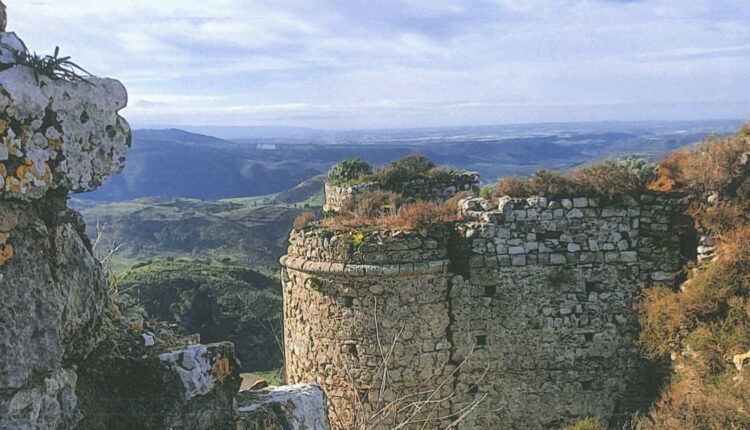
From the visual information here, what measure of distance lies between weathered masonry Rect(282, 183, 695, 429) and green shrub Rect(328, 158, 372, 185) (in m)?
4.67

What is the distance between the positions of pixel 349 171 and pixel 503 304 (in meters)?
6.46

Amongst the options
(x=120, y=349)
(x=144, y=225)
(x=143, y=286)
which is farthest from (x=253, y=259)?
(x=120, y=349)

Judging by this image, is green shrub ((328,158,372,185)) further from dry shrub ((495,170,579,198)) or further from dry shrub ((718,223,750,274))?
dry shrub ((718,223,750,274))

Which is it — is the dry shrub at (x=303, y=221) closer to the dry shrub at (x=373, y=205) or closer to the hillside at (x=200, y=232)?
the dry shrub at (x=373, y=205)

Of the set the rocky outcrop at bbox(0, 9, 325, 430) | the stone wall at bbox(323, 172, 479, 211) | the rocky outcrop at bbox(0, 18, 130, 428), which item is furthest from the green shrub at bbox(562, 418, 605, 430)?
the rocky outcrop at bbox(0, 18, 130, 428)

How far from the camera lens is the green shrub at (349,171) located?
538 inches

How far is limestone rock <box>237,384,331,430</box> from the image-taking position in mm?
2982

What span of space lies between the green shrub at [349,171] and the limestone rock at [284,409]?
9.91m

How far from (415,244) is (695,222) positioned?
3490 millimetres

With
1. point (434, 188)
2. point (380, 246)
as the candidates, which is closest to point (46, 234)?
point (380, 246)

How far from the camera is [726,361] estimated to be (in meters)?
7.55

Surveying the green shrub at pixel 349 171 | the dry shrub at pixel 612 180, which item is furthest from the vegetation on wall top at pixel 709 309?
the green shrub at pixel 349 171

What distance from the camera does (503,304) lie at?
8.94m

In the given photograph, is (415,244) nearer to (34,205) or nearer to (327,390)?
(327,390)
